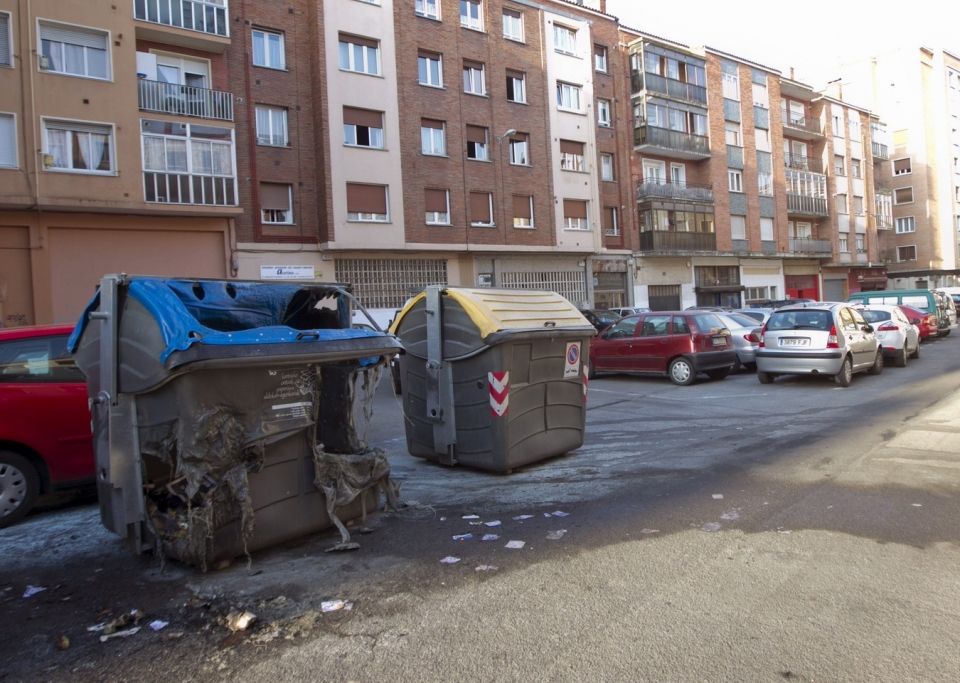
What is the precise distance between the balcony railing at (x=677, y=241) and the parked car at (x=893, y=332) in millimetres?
18104

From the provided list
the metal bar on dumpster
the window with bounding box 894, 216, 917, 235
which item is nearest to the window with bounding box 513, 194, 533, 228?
the metal bar on dumpster

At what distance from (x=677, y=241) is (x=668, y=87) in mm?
7918

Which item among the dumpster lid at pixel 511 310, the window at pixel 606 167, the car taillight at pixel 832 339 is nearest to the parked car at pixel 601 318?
the car taillight at pixel 832 339

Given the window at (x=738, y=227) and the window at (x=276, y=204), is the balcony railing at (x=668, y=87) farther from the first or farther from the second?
the window at (x=276, y=204)

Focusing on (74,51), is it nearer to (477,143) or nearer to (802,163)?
(477,143)

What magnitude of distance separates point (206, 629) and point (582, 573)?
2.17 meters

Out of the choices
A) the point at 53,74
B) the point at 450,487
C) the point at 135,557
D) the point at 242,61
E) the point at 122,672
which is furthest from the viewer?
the point at 242,61

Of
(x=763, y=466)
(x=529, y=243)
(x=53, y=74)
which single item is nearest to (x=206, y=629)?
(x=763, y=466)

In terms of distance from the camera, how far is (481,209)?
29953 mm

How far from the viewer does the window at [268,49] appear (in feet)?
82.3

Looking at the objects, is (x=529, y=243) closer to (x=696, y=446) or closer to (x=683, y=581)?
(x=696, y=446)

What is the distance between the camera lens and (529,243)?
31.3m

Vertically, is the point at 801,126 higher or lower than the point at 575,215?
higher

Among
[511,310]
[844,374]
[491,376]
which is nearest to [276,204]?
[844,374]
